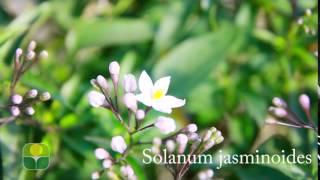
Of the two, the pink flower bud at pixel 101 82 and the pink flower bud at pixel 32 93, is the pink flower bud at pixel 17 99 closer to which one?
the pink flower bud at pixel 32 93

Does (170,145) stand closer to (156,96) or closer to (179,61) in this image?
(156,96)

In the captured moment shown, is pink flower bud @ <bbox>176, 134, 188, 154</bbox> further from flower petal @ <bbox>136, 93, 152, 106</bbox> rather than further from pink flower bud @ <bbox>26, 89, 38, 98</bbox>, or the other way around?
pink flower bud @ <bbox>26, 89, 38, 98</bbox>

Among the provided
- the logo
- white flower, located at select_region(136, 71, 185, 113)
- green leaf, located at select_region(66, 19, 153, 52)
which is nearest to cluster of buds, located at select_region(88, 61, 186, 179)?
white flower, located at select_region(136, 71, 185, 113)

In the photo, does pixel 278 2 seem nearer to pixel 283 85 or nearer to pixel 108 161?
pixel 283 85

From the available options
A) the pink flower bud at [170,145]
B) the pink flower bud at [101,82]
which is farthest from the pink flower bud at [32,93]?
the pink flower bud at [170,145]

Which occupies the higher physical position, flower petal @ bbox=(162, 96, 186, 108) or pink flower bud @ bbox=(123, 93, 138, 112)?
pink flower bud @ bbox=(123, 93, 138, 112)

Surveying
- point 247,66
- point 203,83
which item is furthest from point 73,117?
point 247,66
